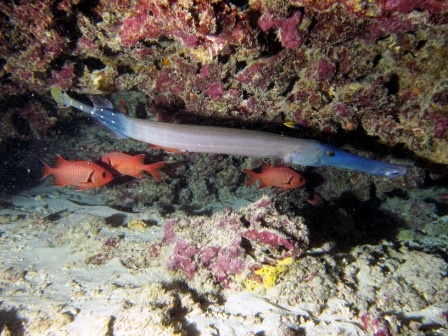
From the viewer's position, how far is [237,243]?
3303 millimetres

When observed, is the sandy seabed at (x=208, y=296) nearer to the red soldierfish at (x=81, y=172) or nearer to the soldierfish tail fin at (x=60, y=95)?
the red soldierfish at (x=81, y=172)

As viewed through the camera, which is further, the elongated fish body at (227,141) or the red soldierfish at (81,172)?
the red soldierfish at (81,172)

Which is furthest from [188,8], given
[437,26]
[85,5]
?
[437,26]

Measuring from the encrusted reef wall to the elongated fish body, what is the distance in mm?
1080

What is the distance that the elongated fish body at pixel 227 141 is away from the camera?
3.85 meters

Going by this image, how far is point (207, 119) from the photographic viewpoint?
561cm

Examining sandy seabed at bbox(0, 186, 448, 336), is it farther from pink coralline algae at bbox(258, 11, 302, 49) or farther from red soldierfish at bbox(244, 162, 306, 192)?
pink coralline algae at bbox(258, 11, 302, 49)

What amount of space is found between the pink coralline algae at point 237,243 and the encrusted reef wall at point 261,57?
219 centimetres

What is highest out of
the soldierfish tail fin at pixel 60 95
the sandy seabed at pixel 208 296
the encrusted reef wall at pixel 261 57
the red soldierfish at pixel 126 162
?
the encrusted reef wall at pixel 261 57

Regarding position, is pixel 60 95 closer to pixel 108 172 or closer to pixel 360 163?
pixel 108 172

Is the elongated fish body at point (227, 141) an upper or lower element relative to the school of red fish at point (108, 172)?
upper

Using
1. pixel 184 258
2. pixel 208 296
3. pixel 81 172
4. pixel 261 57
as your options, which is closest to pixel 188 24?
pixel 261 57

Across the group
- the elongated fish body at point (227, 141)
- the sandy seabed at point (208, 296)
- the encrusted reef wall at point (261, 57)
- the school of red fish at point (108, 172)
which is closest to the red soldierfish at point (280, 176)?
the school of red fish at point (108, 172)

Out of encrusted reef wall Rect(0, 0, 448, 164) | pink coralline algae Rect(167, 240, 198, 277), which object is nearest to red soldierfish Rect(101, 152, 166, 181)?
encrusted reef wall Rect(0, 0, 448, 164)
